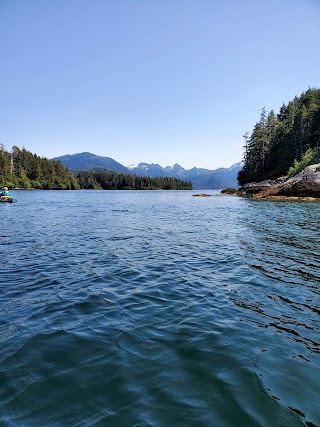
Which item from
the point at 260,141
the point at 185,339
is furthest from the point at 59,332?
the point at 260,141

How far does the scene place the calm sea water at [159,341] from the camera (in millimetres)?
4055

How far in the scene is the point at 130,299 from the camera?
8188 millimetres

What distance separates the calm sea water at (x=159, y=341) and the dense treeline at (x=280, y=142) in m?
81.2

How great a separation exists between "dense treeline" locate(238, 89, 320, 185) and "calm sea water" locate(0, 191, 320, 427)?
3195 inches

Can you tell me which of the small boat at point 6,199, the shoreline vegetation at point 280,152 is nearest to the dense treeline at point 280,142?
the shoreline vegetation at point 280,152

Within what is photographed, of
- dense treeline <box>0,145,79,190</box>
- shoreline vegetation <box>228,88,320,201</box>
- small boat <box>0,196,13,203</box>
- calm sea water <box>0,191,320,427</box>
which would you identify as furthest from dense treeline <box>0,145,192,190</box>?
calm sea water <box>0,191,320,427</box>

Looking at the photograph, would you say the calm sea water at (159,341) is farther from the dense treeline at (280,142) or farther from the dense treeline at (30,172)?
the dense treeline at (30,172)

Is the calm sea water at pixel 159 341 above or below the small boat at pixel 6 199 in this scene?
below

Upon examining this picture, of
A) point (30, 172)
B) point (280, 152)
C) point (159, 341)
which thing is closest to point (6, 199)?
point (159, 341)

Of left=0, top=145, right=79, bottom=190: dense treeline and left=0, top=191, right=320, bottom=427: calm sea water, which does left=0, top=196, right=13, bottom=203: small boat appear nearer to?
left=0, top=191, right=320, bottom=427: calm sea water

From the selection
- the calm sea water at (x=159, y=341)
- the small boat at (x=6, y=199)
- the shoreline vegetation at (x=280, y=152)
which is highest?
the shoreline vegetation at (x=280, y=152)

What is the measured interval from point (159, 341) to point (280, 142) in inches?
4511

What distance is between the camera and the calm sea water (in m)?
4.05

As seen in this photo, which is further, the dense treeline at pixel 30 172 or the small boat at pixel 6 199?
the dense treeline at pixel 30 172
